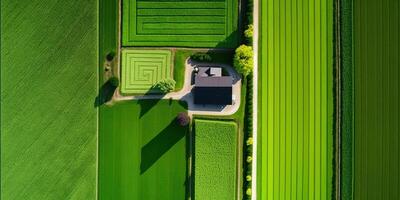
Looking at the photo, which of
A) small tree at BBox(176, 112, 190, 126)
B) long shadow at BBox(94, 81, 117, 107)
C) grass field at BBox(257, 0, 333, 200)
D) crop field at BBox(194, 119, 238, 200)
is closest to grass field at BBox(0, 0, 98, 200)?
long shadow at BBox(94, 81, 117, 107)

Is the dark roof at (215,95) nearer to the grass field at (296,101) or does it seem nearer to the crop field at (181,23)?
the grass field at (296,101)

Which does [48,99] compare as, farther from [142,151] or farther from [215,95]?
[215,95]

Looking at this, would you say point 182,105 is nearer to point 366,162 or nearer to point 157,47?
point 157,47

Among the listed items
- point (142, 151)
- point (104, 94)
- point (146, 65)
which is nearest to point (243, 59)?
point (146, 65)

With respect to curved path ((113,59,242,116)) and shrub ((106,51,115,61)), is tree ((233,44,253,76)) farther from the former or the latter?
shrub ((106,51,115,61))

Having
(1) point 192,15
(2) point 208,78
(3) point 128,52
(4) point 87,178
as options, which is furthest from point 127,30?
(4) point 87,178

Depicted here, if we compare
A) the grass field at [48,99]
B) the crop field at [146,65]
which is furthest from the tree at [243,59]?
the grass field at [48,99]

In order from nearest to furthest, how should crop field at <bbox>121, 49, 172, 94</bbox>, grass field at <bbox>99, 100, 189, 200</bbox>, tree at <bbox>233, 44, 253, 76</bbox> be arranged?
tree at <bbox>233, 44, 253, 76</bbox> → crop field at <bbox>121, 49, 172, 94</bbox> → grass field at <bbox>99, 100, 189, 200</bbox>
